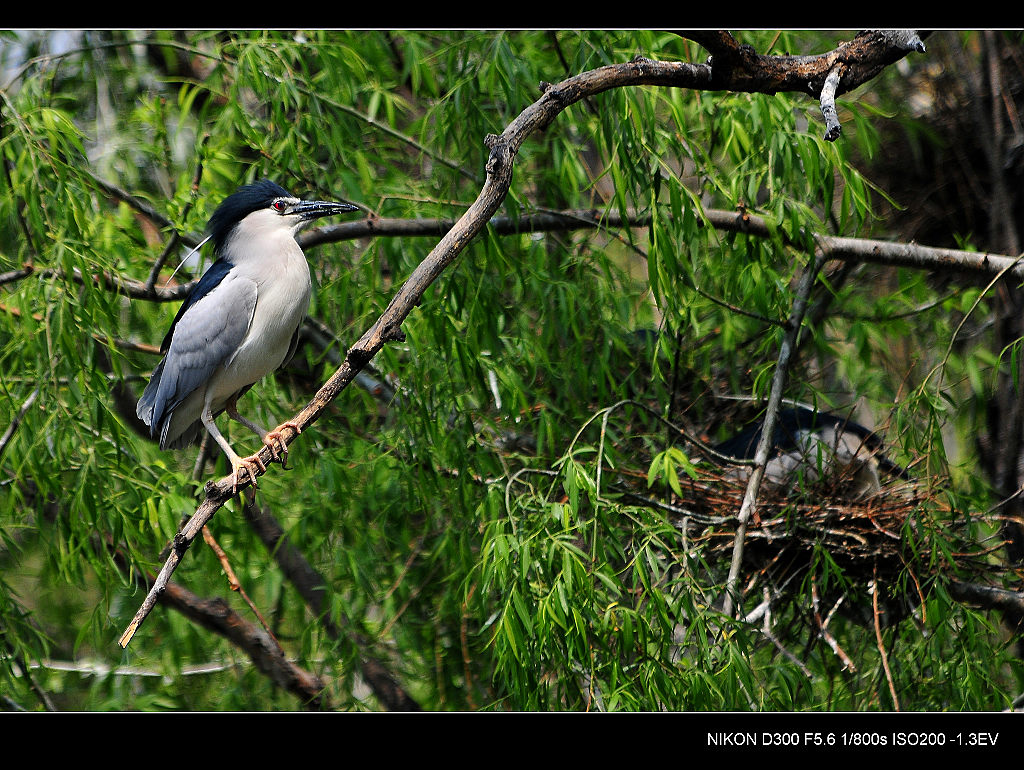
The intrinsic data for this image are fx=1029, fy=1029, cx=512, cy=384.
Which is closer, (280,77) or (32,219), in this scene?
(32,219)

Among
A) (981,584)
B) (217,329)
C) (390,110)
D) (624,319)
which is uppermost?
(390,110)

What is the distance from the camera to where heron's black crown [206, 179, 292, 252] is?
314cm

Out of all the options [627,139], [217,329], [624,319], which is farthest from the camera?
[624,319]

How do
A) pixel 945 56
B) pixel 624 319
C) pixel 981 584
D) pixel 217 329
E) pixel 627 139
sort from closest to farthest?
pixel 627 139, pixel 217 329, pixel 981 584, pixel 624 319, pixel 945 56

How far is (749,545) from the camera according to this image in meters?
3.26

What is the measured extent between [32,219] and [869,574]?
2.66 meters

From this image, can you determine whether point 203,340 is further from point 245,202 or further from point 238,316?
point 245,202

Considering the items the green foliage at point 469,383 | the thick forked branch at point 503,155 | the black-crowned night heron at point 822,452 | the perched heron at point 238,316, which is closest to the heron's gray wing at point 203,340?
the perched heron at point 238,316

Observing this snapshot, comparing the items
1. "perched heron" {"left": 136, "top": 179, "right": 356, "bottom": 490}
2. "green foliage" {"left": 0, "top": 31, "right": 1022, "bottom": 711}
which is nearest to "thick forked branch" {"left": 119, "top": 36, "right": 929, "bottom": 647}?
"green foliage" {"left": 0, "top": 31, "right": 1022, "bottom": 711}

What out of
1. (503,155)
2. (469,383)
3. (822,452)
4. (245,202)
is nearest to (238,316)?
(245,202)

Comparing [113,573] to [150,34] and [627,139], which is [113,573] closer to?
[627,139]

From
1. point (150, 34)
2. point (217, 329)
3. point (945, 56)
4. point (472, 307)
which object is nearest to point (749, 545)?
point (472, 307)

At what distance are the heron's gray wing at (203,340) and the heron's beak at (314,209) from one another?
10.5 inches

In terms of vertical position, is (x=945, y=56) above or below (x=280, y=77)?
below
